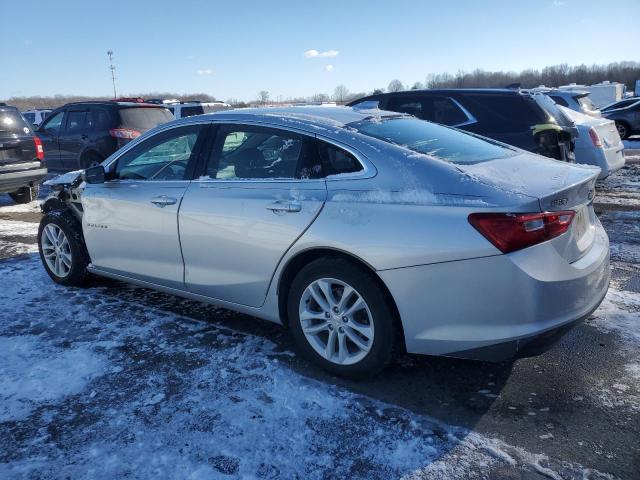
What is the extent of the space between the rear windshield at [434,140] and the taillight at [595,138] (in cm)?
487

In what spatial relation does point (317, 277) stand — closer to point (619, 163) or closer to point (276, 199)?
point (276, 199)

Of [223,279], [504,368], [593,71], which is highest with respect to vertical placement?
[593,71]

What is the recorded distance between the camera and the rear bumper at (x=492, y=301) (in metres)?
2.54

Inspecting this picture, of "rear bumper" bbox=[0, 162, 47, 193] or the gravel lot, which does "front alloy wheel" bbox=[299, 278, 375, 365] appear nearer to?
the gravel lot

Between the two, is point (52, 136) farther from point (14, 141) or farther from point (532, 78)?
point (532, 78)

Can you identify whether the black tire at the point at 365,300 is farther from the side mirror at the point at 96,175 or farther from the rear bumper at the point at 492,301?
the side mirror at the point at 96,175


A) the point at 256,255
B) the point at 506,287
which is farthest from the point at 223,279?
the point at 506,287

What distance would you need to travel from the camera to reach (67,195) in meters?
4.89

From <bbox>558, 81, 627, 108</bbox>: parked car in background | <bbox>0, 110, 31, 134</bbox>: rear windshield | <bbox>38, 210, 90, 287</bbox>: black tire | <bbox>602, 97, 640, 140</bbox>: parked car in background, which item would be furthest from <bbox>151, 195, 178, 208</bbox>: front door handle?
<bbox>558, 81, 627, 108</bbox>: parked car in background

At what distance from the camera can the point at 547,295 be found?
257cm

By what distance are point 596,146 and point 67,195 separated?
7.03 meters

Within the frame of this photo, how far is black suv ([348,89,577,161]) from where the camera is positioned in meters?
6.51

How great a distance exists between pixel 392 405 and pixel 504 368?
83 centimetres

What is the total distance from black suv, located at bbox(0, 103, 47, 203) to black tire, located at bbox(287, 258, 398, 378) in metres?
7.26
